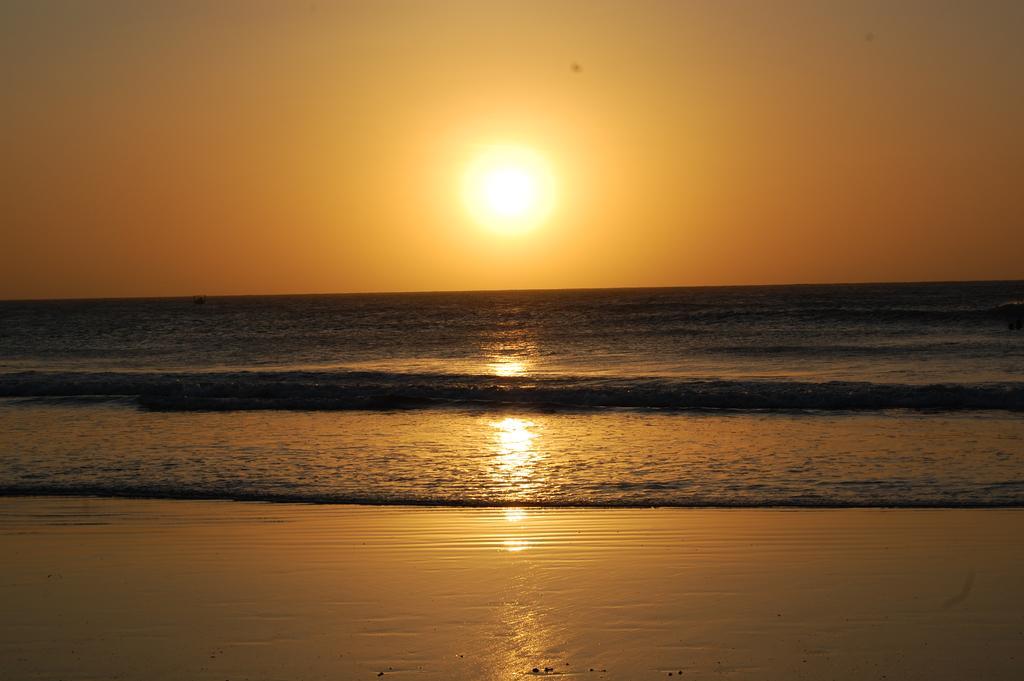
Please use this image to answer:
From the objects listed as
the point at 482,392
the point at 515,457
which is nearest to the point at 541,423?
the point at 515,457

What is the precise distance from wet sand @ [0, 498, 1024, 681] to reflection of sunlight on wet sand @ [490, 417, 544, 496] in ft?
5.49

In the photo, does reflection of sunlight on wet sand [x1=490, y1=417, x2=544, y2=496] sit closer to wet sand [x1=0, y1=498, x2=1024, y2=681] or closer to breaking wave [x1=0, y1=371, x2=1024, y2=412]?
wet sand [x1=0, y1=498, x2=1024, y2=681]

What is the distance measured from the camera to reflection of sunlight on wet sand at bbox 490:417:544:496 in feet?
42.8

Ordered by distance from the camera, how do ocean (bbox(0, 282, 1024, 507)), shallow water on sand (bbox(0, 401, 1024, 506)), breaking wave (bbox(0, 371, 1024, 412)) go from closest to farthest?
shallow water on sand (bbox(0, 401, 1024, 506)), ocean (bbox(0, 282, 1024, 507)), breaking wave (bbox(0, 371, 1024, 412))

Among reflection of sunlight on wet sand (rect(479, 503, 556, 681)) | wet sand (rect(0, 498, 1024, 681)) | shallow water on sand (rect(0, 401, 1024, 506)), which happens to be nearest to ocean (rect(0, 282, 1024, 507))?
shallow water on sand (rect(0, 401, 1024, 506))

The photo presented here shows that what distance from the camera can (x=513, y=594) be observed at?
793 centimetres

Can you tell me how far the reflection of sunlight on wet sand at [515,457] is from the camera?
13.0 metres

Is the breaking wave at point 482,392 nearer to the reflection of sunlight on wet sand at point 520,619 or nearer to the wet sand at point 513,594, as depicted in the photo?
the wet sand at point 513,594

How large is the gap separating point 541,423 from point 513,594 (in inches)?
506

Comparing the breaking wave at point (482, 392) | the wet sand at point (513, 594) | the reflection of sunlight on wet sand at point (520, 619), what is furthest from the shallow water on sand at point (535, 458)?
the reflection of sunlight on wet sand at point (520, 619)

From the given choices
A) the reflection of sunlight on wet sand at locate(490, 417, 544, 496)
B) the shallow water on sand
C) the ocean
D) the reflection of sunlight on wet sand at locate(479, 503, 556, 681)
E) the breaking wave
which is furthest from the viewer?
the breaking wave

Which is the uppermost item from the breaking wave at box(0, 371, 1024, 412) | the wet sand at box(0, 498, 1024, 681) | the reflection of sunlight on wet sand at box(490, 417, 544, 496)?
the wet sand at box(0, 498, 1024, 681)

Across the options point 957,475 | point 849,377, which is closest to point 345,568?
point 957,475

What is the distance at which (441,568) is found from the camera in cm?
879
